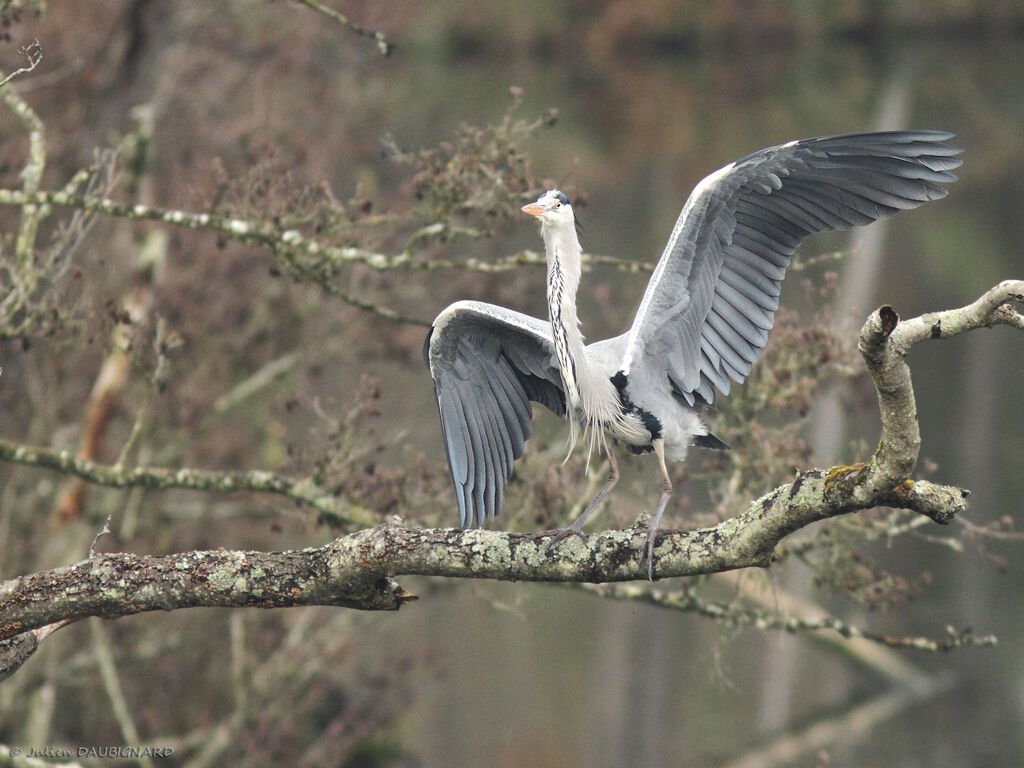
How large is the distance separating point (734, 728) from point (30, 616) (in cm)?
844

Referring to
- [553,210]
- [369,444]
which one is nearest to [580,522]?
[553,210]

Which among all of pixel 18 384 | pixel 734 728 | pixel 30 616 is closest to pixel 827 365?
pixel 30 616

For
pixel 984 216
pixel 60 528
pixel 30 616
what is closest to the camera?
pixel 30 616

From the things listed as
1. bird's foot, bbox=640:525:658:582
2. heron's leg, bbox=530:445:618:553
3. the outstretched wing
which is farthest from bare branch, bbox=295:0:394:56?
bird's foot, bbox=640:525:658:582

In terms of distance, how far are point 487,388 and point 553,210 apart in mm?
759

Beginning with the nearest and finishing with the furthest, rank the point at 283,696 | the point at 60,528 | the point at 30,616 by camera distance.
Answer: the point at 30,616, the point at 60,528, the point at 283,696

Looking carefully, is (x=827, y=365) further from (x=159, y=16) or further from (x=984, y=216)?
(x=984, y=216)

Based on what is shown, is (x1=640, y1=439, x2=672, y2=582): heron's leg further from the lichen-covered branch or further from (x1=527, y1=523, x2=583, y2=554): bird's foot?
(x1=527, y1=523, x2=583, y2=554): bird's foot

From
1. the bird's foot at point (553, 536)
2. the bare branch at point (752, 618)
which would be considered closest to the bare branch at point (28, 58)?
the bird's foot at point (553, 536)

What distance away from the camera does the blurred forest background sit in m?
5.56

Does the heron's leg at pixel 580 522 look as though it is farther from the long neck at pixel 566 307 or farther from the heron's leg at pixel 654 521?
the long neck at pixel 566 307

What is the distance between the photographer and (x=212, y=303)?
341 inches

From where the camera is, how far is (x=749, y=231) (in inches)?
177

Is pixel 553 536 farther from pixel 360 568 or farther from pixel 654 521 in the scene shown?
pixel 360 568
